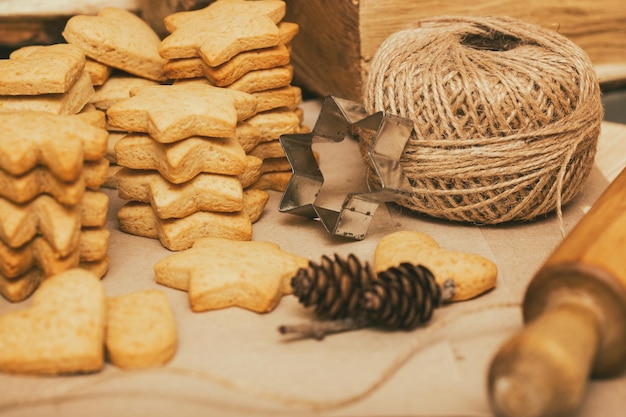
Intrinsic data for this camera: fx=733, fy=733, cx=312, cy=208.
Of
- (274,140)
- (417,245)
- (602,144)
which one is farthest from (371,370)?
(602,144)

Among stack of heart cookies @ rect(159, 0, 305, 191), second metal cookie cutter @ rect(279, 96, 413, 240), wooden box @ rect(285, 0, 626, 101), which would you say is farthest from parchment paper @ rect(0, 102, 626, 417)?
wooden box @ rect(285, 0, 626, 101)

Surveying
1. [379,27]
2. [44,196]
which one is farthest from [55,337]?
[379,27]

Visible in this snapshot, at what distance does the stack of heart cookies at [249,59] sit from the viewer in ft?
5.58

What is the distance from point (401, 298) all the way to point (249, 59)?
771 mm

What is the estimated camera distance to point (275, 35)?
172cm

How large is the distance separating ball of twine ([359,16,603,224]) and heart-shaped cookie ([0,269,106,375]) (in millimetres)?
749

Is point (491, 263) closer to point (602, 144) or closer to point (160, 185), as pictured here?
point (160, 185)

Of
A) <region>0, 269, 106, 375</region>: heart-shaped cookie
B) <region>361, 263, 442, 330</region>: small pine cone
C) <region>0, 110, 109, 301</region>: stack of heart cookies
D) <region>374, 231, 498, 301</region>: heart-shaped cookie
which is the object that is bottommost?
<region>374, 231, 498, 301</region>: heart-shaped cookie

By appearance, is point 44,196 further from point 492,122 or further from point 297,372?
point 492,122

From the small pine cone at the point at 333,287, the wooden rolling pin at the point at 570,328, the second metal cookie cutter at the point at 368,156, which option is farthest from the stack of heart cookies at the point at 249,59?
the wooden rolling pin at the point at 570,328

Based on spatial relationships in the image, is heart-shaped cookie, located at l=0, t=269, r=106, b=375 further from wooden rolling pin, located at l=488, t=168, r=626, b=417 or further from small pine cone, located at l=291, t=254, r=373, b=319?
wooden rolling pin, located at l=488, t=168, r=626, b=417

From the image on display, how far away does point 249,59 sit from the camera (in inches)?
67.9

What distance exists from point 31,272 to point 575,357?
986mm

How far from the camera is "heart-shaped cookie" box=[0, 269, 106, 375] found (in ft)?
3.69
